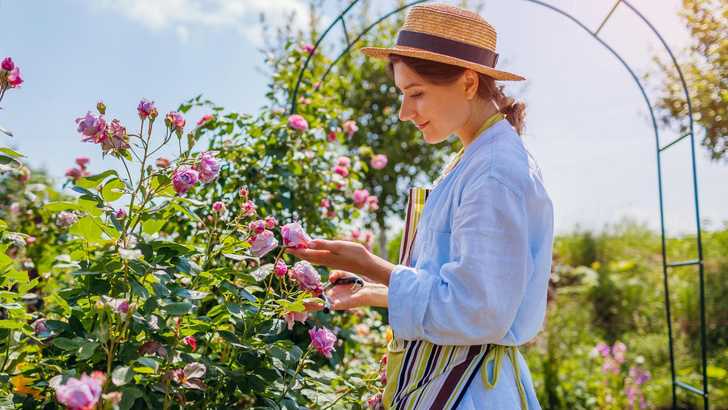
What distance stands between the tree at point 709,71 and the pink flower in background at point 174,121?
3.74 metres

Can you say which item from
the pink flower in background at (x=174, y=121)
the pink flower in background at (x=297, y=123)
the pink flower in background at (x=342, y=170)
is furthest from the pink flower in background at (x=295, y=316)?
the pink flower in background at (x=342, y=170)

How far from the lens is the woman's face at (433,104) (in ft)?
3.87

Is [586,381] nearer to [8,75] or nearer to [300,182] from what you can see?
[300,182]

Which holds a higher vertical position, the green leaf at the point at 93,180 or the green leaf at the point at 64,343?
the green leaf at the point at 93,180

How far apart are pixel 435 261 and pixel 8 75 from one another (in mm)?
930

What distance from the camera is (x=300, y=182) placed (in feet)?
7.59

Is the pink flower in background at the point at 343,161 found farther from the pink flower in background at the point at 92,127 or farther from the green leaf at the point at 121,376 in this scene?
the green leaf at the point at 121,376

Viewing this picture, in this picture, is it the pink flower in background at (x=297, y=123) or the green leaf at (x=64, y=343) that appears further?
the pink flower in background at (x=297, y=123)

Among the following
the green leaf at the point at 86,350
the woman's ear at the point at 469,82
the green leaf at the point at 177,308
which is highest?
the woman's ear at the point at 469,82

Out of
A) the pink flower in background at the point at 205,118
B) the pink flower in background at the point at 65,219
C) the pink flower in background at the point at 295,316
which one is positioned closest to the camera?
the pink flower in background at the point at 295,316

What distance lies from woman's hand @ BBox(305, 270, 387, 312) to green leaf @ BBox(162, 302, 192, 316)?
26 cm

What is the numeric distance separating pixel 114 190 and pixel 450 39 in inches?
28.5

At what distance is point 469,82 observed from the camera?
1.21 metres

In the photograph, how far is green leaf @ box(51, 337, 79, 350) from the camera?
1.06m
